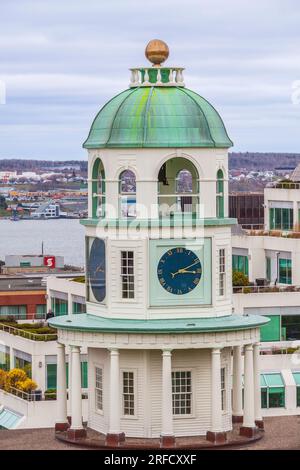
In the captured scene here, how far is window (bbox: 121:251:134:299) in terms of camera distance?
62.2m

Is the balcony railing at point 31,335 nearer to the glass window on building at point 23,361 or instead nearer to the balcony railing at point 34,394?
the glass window on building at point 23,361

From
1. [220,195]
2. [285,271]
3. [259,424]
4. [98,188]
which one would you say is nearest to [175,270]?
[220,195]

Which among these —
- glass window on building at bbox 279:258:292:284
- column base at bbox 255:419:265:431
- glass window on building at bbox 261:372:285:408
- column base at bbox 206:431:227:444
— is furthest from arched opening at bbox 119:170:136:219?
glass window on building at bbox 279:258:292:284

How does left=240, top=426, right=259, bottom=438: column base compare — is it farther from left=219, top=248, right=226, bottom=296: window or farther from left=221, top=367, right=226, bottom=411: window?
left=219, top=248, right=226, bottom=296: window

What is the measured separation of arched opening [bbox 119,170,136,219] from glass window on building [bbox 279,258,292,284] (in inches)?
1419

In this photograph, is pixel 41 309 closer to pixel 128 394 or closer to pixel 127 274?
pixel 128 394

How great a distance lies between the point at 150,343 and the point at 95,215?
4.66 meters

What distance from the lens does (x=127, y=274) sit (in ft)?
205

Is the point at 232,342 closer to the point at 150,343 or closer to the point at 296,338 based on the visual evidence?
the point at 150,343

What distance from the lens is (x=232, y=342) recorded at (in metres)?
62.1

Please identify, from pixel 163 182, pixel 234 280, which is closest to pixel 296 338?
pixel 234 280

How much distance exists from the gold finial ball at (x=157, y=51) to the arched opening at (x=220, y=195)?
13.3 feet

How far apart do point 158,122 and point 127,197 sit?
3003 millimetres

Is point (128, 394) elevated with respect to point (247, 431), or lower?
elevated
